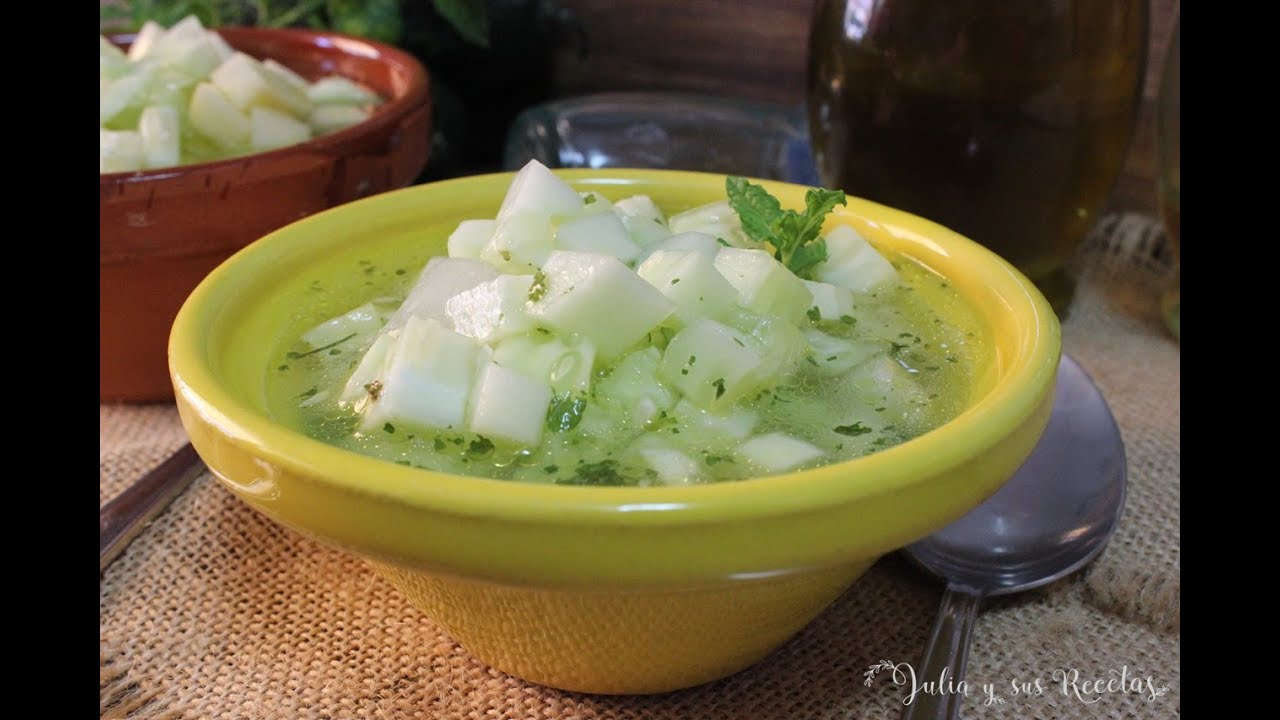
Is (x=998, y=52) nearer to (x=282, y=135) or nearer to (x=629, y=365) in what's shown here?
(x=629, y=365)

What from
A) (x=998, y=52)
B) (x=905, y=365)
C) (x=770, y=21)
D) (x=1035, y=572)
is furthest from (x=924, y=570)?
(x=770, y=21)

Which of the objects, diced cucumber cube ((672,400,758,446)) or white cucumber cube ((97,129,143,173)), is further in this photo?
white cucumber cube ((97,129,143,173))

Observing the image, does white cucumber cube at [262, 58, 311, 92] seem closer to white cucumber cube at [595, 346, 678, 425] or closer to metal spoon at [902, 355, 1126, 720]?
white cucumber cube at [595, 346, 678, 425]

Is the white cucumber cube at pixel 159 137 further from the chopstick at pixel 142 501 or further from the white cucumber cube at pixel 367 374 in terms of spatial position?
the white cucumber cube at pixel 367 374

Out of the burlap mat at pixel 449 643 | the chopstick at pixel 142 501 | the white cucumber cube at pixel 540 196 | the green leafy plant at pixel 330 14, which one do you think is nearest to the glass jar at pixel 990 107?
the burlap mat at pixel 449 643

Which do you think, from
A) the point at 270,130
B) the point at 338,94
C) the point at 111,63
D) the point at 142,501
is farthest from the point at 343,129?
the point at 142,501

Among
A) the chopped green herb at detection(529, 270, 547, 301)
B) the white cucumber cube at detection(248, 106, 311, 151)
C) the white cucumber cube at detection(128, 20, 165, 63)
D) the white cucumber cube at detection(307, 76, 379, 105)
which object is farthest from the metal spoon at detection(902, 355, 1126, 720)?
the white cucumber cube at detection(128, 20, 165, 63)
